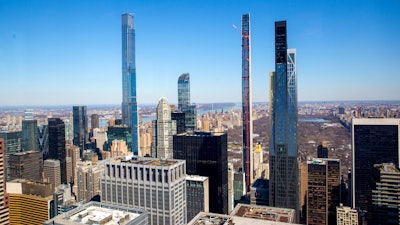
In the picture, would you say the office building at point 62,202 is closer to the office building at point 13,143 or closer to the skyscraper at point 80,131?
the office building at point 13,143

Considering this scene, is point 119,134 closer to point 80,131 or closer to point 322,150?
point 80,131

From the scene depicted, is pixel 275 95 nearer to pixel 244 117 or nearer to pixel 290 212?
pixel 244 117

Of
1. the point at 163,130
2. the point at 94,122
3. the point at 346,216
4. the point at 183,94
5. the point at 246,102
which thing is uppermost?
the point at 183,94

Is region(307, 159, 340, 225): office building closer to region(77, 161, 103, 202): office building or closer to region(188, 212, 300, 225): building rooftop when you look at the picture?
region(188, 212, 300, 225): building rooftop

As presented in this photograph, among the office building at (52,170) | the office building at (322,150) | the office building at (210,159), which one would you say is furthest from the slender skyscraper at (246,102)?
the office building at (52,170)

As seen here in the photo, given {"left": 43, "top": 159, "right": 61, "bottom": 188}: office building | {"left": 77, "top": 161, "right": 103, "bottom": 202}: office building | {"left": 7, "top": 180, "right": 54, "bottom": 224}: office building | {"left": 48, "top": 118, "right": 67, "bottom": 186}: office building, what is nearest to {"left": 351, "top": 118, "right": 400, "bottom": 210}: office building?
{"left": 77, "top": 161, "right": 103, "bottom": 202}: office building

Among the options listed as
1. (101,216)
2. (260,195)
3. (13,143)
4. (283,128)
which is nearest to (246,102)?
(283,128)
